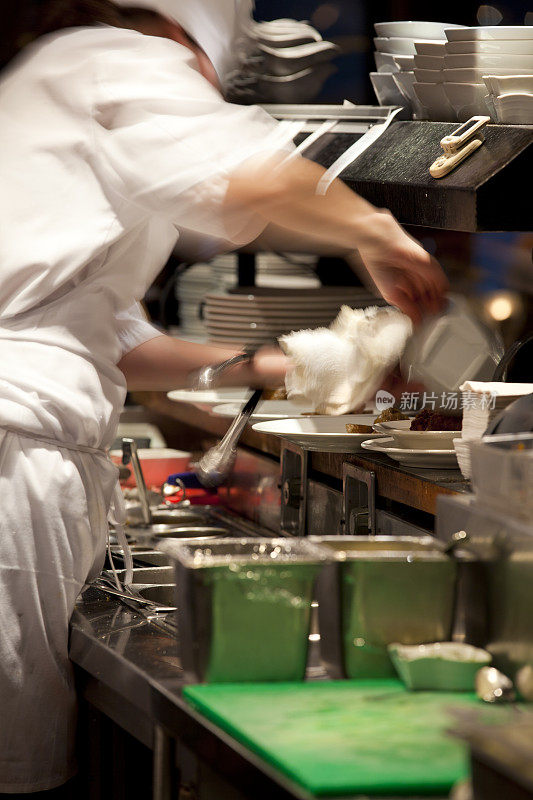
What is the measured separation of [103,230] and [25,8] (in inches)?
136

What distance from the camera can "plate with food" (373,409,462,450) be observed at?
6.46ft

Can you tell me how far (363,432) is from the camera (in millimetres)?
2184

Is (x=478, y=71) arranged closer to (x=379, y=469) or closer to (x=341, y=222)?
(x=341, y=222)

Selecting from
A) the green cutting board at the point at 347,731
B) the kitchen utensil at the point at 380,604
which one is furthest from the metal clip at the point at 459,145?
the green cutting board at the point at 347,731

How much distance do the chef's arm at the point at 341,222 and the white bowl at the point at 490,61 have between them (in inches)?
12.8

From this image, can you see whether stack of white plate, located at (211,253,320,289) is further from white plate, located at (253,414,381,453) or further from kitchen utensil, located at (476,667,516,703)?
kitchen utensil, located at (476,667,516,703)

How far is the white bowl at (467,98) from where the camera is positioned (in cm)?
198

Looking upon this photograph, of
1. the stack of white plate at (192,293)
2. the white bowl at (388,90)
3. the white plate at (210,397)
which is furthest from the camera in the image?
the stack of white plate at (192,293)

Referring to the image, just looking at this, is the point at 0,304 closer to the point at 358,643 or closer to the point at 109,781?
the point at 109,781

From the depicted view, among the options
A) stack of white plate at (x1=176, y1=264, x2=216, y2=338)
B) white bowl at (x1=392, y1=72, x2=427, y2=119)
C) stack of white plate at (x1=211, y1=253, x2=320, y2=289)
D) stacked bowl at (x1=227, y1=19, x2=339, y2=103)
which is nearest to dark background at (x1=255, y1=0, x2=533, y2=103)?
stacked bowl at (x1=227, y1=19, x2=339, y2=103)

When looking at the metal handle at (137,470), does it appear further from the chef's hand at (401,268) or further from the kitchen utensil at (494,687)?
the kitchen utensil at (494,687)

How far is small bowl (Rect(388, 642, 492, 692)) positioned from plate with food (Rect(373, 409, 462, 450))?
0.75 metres

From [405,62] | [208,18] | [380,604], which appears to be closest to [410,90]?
[405,62]

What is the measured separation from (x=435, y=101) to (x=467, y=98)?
0.12 meters
